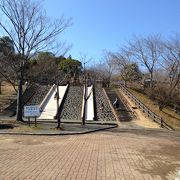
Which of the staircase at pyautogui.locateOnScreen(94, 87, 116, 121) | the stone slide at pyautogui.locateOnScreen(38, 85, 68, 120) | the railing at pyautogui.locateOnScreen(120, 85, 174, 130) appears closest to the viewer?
the railing at pyautogui.locateOnScreen(120, 85, 174, 130)

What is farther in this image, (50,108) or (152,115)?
(50,108)

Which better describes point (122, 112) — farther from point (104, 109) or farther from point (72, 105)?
point (72, 105)

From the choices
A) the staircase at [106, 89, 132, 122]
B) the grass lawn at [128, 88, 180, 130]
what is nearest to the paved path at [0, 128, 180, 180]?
the staircase at [106, 89, 132, 122]

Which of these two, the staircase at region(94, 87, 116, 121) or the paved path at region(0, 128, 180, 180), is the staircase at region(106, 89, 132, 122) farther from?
the paved path at region(0, 128, 180, 180)

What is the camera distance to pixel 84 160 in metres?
10.8

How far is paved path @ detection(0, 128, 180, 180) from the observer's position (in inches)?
347

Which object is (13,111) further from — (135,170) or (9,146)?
(135,170)

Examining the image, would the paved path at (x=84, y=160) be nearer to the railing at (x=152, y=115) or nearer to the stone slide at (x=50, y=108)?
the railing at (x=152, y=115)

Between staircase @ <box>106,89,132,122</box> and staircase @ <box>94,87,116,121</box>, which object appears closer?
staircase @ <box>106,89,132,122</box>

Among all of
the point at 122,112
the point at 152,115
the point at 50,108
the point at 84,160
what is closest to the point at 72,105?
the point at 50,108

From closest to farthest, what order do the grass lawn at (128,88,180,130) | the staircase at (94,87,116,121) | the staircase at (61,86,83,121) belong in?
the staircase at (94,87,116,121)
the staircase at (61,86,83,121)
the grass lawn at (128,88,180,130)

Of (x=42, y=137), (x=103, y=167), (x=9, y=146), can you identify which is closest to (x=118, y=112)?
(x=42, y=137)

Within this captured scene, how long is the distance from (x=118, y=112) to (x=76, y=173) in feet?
74.1

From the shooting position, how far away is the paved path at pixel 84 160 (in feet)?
28.9
